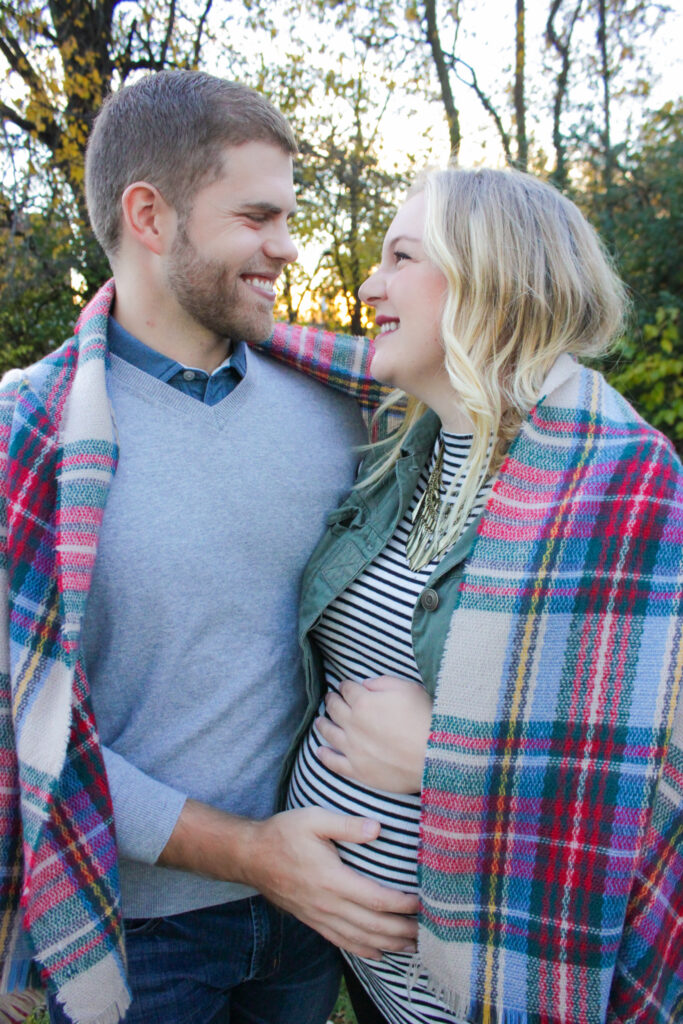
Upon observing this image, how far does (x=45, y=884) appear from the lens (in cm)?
136

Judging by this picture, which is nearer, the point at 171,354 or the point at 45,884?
the point at 45,884

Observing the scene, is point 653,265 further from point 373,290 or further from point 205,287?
point 205,287

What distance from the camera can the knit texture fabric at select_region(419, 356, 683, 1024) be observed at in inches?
49.3

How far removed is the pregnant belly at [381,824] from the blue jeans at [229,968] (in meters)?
0.32

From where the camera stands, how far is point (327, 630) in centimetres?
162

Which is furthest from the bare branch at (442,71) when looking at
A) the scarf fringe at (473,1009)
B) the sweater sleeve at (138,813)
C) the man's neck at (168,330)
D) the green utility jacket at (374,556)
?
the scarf fringe at (473,1009)

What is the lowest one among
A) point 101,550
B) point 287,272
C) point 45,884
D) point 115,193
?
point 45,884

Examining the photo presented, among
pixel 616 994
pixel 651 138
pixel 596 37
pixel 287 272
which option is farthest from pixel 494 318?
pixel 596 37

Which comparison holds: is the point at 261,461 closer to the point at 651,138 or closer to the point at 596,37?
the point at 651,138

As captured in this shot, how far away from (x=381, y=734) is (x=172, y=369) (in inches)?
36.1

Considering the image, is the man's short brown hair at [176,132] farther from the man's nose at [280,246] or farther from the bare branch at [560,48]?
the bare branch at [560,48]

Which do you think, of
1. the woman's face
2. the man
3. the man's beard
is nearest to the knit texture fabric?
the man

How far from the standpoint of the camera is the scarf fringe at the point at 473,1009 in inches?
51.6

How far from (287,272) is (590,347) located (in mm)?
7015
